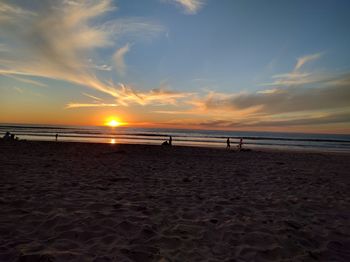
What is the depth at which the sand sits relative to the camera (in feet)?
13.5

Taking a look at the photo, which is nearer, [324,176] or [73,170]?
[73,170]

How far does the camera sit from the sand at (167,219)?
4102 millimetres

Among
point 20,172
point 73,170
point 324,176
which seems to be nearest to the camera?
point 20,172

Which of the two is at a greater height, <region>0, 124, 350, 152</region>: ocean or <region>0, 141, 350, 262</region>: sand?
<region>0, 124, 350, 152</region>: ocean

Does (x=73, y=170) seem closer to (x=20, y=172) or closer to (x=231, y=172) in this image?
(x=20, y=172)

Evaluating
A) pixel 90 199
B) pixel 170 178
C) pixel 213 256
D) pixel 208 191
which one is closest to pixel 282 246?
pixel 213 256

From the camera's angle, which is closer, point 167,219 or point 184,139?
point 167,219

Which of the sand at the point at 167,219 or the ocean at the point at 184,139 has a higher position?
the ocean at the point at 184,139

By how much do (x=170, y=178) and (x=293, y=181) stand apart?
429cm

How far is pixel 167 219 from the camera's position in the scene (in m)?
5.43

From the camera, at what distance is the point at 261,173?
11594 mm

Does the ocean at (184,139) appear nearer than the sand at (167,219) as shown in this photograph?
No

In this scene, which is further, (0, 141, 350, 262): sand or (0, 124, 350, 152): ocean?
(0, 124, 350, 152): ocean

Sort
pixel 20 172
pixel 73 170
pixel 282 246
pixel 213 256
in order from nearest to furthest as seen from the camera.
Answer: pixel 213 256 → pixel 282 246 → pixel 20 172 → pixel 73 170
